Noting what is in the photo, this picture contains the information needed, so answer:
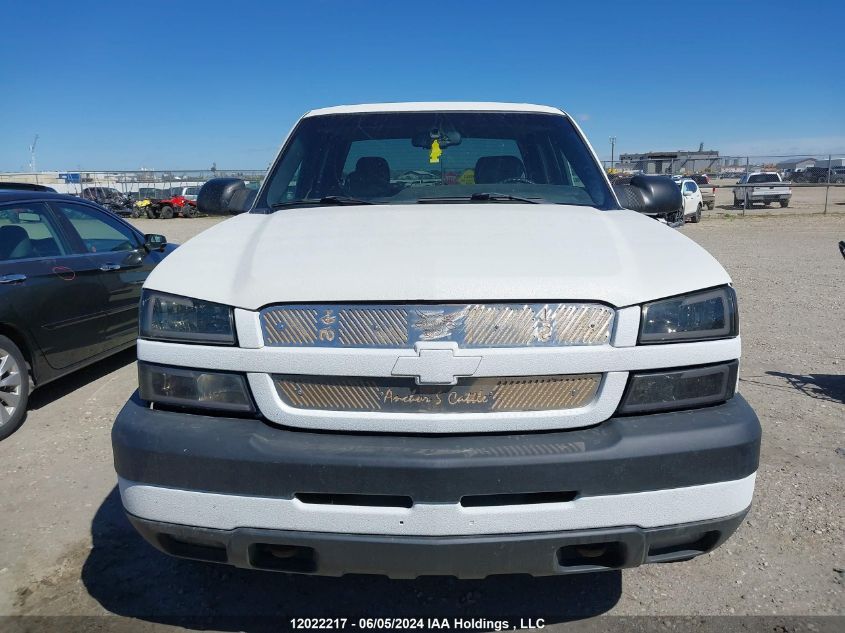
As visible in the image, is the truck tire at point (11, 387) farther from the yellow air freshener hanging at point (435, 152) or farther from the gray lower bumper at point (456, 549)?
the yellow air freshener hanging at point (435, 152)

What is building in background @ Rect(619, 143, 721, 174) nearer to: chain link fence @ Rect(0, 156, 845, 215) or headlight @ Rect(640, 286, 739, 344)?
chain link fence @ Rect(0, 156, 845, 215)

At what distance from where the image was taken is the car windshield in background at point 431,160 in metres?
3.39

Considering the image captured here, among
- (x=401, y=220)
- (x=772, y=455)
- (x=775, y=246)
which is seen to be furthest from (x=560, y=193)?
(x=775, y=246)

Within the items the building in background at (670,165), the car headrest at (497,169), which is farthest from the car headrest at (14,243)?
the building in background at (670,165)

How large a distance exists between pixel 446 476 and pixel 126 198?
133ft

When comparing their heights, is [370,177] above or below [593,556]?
above

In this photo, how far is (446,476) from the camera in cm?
198

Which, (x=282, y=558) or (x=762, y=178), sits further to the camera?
(x=762, y=178)

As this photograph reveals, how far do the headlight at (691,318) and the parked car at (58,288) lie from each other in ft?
13.9

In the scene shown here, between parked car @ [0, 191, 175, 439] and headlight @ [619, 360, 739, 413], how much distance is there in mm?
4193

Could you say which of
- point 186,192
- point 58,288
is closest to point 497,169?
point 58,288

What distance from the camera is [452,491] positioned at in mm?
1992

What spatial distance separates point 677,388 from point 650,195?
1676 mm

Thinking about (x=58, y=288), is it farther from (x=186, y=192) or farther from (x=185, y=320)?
(x=186, y=192)
